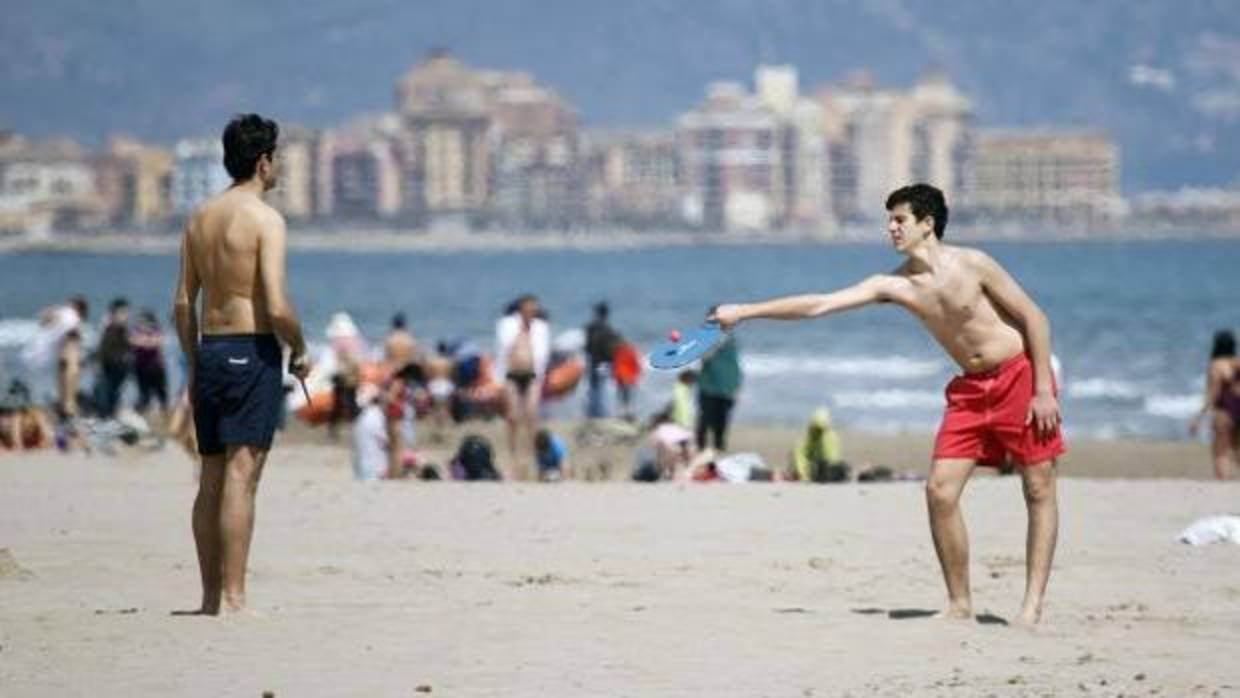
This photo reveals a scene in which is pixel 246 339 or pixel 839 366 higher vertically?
pixel 246 339

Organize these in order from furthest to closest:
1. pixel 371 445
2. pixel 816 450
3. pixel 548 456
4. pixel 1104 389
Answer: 1. pixel 1104 389
2. pixel 548 456
3. pixel 816 450
4. pixel 371 445

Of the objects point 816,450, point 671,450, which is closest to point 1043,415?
point 671,450

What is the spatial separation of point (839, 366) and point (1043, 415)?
1498 inches

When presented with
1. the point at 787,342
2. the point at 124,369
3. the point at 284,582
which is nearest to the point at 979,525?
the point at 284,582

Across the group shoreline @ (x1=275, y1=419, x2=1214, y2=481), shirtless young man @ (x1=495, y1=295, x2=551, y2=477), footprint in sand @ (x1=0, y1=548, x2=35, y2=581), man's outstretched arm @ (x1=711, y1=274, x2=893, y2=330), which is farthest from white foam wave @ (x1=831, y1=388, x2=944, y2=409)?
man's outstretched arm @ (x1=711, y1=274, x2=893, y2=330)

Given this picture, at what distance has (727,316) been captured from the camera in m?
8.55

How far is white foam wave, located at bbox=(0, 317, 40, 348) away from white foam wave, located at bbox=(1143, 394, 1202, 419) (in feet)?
54.5

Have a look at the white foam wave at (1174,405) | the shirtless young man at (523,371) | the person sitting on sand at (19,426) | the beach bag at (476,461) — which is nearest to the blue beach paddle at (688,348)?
the beach bag at (476,461)

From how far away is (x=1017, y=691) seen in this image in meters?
7.88

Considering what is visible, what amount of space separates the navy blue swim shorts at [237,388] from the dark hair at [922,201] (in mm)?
1738

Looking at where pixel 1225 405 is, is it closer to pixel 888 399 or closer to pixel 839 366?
pixel 888 399

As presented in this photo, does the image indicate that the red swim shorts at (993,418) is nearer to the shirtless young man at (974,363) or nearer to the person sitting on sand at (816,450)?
the shirtless young man at (974,363)

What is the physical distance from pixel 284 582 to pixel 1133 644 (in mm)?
2914

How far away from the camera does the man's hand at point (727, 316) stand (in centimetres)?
852
